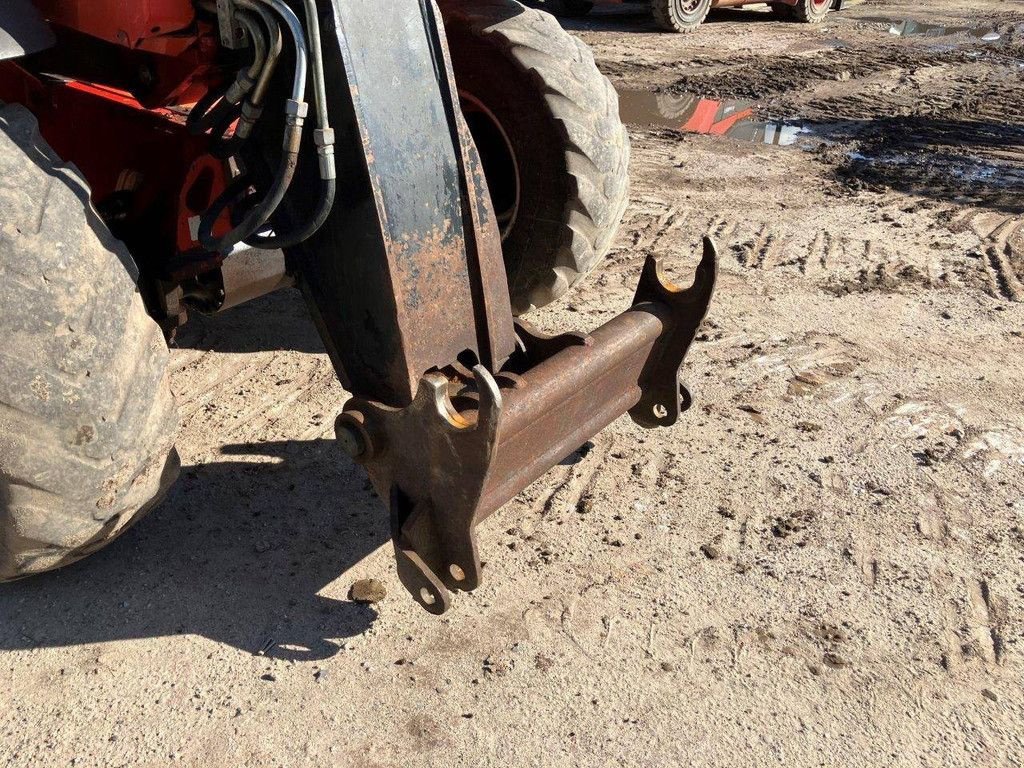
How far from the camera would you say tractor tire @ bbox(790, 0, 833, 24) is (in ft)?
42.6

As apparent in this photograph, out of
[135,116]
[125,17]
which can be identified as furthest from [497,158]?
[125,17]

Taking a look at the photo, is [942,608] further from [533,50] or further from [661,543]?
[533,50]

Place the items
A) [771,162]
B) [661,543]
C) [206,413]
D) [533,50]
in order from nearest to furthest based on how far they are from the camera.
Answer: [661,543]
[533,50]
[206,413]
[771,162]

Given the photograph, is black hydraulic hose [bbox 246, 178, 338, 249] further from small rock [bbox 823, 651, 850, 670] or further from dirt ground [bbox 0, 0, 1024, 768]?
small rock [bbox 823, 651, 850, 670]

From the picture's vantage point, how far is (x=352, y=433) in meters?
2.42

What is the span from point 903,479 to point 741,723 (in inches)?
51.9

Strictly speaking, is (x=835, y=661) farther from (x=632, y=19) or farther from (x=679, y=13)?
(x=632, y=19)

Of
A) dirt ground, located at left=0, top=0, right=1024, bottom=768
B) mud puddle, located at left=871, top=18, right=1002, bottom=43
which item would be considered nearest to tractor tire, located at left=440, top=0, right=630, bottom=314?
dirt ground, located at left=0, top=0, right=1024, bottom=768

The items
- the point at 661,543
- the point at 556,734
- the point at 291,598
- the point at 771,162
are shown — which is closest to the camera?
the point at 556,734

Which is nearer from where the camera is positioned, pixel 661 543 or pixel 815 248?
Result: pixel 661 543

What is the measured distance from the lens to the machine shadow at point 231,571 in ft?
8.49

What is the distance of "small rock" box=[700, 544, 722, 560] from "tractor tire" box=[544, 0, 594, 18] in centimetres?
1054

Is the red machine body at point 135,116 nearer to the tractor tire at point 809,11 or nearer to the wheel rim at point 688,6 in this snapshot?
the wheel rim at point 688,6

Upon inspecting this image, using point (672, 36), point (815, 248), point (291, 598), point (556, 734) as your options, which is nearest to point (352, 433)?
point (291, 598)
